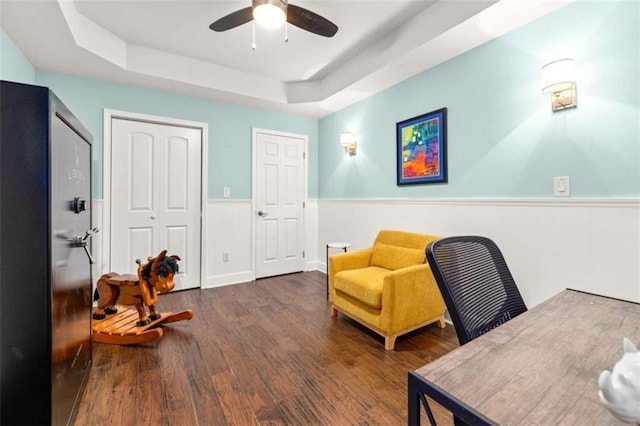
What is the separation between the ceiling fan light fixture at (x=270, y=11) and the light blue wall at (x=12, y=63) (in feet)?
6.31

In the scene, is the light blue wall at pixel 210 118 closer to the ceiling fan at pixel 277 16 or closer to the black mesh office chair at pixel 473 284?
the ceiling fan at pixel 277 16

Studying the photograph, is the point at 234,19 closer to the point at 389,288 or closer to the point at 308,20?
the point at 308,20

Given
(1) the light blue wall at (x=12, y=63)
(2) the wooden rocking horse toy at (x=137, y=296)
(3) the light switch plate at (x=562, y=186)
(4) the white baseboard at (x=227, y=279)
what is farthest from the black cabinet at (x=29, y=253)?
(3) the light switch plate at (x=562, y=186)

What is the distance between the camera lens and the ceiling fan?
1.76 m

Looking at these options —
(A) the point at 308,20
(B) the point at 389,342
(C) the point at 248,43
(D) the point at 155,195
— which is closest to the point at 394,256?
(B) the point at 389,342

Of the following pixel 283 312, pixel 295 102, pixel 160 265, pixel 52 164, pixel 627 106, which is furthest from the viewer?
pixel 295 102

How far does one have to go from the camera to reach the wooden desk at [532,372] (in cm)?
48

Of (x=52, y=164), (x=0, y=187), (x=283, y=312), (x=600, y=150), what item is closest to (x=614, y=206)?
(x=600, y=150)

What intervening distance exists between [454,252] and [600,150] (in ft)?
5.28

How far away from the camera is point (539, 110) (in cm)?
199

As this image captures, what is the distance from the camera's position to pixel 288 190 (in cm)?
417

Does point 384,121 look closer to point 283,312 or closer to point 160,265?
point 283,312

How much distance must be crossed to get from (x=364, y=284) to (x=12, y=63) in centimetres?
327

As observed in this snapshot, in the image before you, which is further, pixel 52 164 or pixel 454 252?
pixel 52 164
